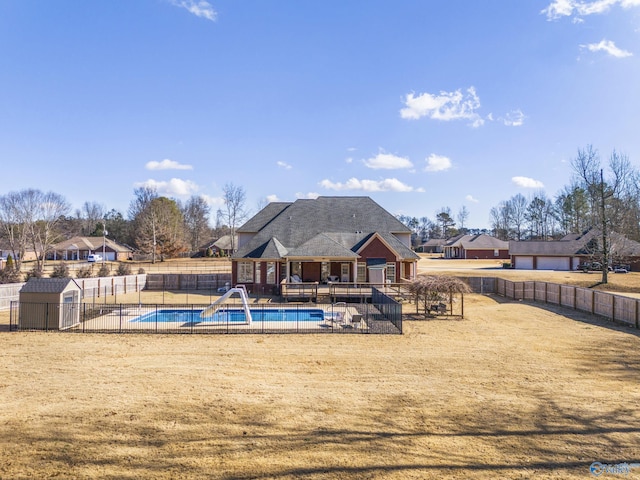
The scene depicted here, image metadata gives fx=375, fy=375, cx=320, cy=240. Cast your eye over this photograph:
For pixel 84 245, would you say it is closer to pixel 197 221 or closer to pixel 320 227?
pixel 197 221

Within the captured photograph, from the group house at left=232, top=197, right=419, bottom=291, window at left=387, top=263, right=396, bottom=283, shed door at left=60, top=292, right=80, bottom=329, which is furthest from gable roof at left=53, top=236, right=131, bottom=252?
window at left=387, top=263, right=396, bottom=283

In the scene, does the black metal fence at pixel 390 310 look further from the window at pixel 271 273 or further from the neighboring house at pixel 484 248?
the neighboring house at pixel 484 248

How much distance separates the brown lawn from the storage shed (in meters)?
2.15

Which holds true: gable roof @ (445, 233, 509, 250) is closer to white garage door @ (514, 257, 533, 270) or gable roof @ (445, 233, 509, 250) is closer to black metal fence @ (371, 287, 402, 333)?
white garage door @ (514, 257, 533, 270)

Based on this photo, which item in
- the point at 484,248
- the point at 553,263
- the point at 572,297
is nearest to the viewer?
the point at 572,297

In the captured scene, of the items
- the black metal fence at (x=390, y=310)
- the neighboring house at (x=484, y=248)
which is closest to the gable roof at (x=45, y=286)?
the black metal fence at (x=390, y=310)

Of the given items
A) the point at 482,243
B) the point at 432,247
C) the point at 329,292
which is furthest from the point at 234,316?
the point at 432,247

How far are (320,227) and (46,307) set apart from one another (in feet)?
78.5

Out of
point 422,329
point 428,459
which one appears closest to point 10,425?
point 428,459

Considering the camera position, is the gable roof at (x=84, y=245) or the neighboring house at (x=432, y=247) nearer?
the gable roof at (x=84, y=245)

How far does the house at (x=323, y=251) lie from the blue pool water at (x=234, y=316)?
7.51 metres

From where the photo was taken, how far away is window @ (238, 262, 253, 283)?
34.0m

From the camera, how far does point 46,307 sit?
19188 mm

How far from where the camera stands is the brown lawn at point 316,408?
7.10m
